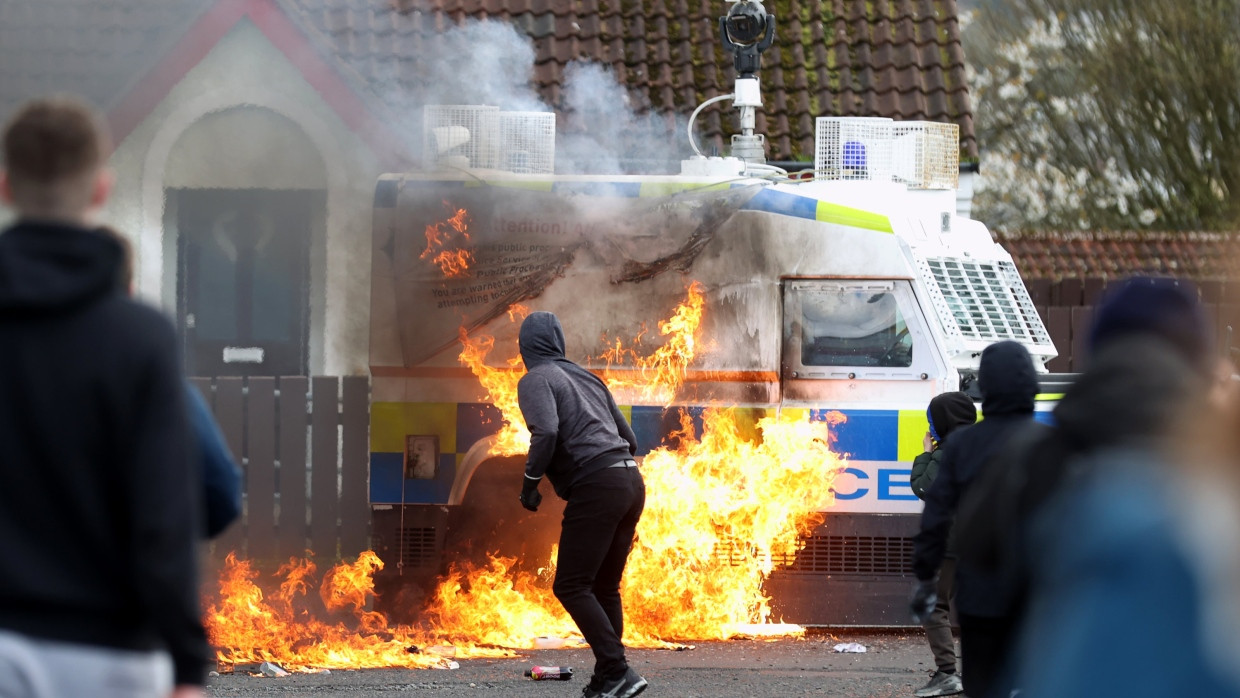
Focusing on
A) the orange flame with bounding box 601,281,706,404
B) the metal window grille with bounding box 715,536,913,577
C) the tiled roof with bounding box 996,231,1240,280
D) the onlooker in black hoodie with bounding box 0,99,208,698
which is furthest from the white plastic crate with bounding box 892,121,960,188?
the tiled roof with bounding box 996,231,1240,280

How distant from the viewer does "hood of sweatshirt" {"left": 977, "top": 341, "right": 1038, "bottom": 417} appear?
16.6ft

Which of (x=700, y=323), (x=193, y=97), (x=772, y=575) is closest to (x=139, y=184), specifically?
(x=193, y=97)

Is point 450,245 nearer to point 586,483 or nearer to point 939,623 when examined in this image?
point 586,483

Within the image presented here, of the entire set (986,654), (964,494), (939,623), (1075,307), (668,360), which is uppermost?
(1075,307)

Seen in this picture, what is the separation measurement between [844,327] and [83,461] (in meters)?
6.64

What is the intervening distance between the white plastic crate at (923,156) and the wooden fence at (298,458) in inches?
132

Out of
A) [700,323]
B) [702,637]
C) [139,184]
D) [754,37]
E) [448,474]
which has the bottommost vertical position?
[702,637]

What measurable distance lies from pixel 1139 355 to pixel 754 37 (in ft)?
26.9

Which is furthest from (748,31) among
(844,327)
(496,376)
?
(496,376)

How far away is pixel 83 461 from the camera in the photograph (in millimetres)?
2768

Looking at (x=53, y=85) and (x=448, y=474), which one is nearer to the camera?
(x=448, y=474)

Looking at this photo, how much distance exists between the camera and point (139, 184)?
37.1 ft

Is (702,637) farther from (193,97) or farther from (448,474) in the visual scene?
(193,97)

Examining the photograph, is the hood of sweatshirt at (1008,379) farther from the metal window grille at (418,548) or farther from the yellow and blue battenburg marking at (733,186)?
the metal window grille at (418,548)
